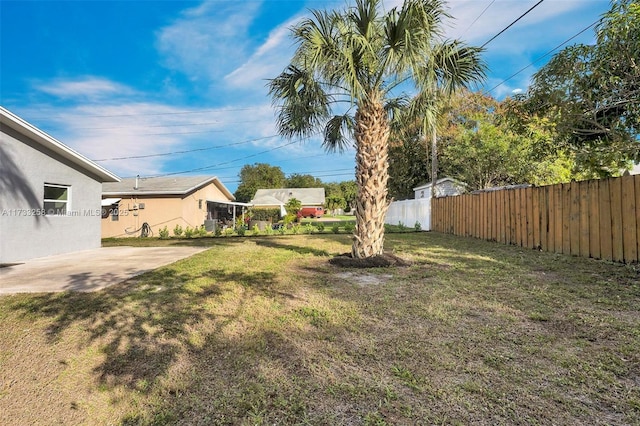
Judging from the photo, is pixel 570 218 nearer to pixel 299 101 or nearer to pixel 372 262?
pixel 372 262

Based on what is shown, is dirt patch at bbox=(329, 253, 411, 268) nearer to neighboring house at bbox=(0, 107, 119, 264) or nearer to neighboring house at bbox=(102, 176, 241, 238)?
neighboring house at bbox=(0, 107, 119, 264)

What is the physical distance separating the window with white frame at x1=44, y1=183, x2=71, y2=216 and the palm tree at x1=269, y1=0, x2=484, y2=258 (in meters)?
7.34

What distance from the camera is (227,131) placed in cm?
2920

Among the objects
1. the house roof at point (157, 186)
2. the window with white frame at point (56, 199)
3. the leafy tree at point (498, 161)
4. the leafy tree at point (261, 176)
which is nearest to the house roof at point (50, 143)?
the window with white frame at point (56, 199)

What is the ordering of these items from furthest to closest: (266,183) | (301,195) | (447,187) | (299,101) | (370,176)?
(266,183), (301,195), (447,187), (299,101), (370,176)

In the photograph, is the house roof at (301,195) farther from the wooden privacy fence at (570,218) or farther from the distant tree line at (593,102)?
the distant tree line at (593,102)

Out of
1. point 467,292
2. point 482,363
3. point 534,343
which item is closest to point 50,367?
point 482,363

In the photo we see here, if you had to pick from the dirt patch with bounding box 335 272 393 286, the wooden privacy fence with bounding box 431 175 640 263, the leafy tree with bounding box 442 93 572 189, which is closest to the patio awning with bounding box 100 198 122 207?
the dirt patch with bounding box 335 272 393 286

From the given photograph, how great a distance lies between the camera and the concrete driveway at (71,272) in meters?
5.18

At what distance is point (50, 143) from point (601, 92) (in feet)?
43.5

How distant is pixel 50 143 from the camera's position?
8.99m

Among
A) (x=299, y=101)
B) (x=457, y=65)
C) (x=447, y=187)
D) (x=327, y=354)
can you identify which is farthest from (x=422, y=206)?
→ (x=327, y=354)

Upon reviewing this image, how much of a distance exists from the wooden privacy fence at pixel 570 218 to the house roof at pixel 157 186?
52.0 feet

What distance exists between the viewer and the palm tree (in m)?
6.42
